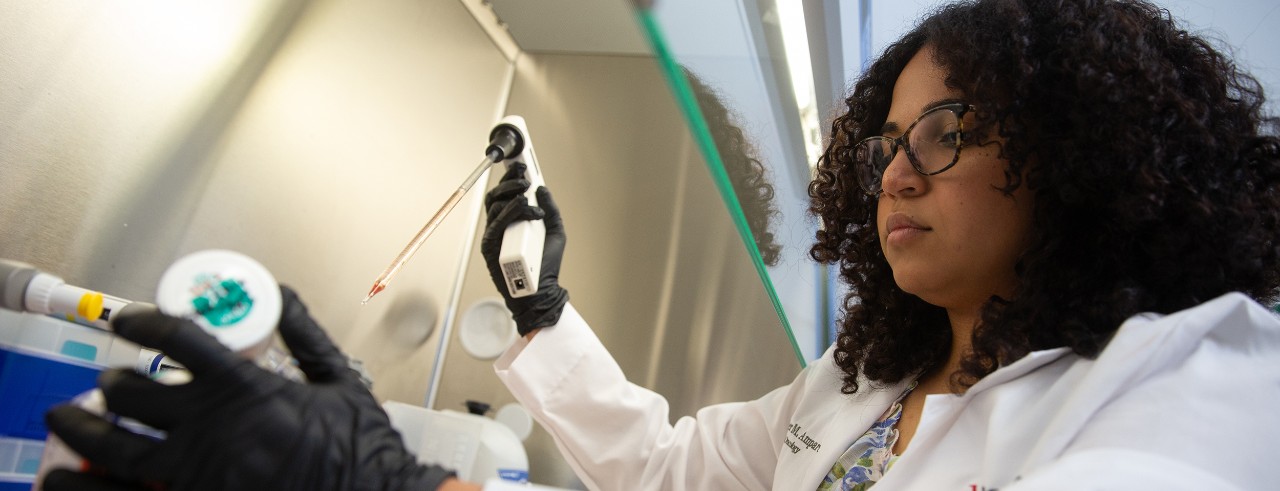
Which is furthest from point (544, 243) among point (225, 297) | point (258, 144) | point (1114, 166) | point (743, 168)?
point (1114, 166)

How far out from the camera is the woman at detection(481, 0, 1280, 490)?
22.8 inches

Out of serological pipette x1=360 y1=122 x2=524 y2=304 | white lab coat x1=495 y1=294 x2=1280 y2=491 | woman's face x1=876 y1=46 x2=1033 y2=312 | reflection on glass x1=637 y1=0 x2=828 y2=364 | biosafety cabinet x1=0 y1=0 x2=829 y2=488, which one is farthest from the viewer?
serological pipette x1=360 y1=122 x2=524 y2=304

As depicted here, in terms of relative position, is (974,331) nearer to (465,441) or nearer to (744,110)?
(744,110)

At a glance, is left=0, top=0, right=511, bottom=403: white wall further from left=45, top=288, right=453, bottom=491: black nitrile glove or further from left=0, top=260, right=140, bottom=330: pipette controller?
left=45, top=288, right=453, bottom=491: black nitrile glove

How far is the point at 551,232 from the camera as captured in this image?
1.09 m

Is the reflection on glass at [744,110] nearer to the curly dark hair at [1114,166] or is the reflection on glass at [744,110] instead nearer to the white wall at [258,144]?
the curly dark hair at [1114,166]

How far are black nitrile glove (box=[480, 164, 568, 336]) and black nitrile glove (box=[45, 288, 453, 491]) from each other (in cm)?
53

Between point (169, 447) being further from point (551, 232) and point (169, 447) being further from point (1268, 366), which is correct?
point (1268, 366)

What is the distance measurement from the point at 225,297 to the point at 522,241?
0.54 m

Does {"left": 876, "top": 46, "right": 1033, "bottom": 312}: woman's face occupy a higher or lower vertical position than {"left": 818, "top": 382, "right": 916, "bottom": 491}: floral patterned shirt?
higher

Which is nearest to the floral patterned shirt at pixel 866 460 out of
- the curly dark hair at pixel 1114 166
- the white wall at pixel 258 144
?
the curly dark hair at pixel 1114 166

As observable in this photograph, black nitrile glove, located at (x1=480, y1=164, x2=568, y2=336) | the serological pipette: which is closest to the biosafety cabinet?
the serological pipette

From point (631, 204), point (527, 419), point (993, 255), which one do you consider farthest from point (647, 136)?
point (993, 255)

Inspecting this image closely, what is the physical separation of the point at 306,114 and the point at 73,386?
1.49 ft
